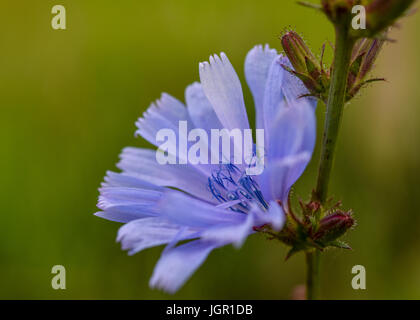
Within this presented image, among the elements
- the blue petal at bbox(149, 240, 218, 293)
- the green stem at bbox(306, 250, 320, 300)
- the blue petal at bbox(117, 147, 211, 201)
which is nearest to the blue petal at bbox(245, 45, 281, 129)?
the blue petal at bbox(117, 147, 211, 201)

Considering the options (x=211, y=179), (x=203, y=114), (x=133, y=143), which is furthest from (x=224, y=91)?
(x=133, y=143)

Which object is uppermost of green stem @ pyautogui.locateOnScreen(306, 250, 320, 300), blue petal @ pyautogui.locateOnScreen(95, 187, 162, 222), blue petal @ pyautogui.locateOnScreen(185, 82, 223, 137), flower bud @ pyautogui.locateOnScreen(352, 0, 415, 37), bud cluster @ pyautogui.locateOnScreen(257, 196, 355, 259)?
flower bud @ pyautogui.locateOnScreen(352, 0, 415, 37)

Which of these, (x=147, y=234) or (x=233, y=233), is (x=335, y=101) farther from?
(x=147, y=234)

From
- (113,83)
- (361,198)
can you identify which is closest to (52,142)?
(113,83)

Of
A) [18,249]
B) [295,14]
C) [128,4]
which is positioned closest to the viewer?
[18,249]

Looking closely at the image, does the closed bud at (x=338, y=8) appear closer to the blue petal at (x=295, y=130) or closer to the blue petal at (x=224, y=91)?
the blue petal at (x=295, y=130)

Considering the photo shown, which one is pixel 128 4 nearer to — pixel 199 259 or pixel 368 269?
pixel 368 269

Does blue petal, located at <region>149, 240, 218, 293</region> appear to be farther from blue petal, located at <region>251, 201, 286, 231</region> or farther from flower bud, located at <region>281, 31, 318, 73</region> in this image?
flower bud, located at <region>281, 31, 318, 73</region>
